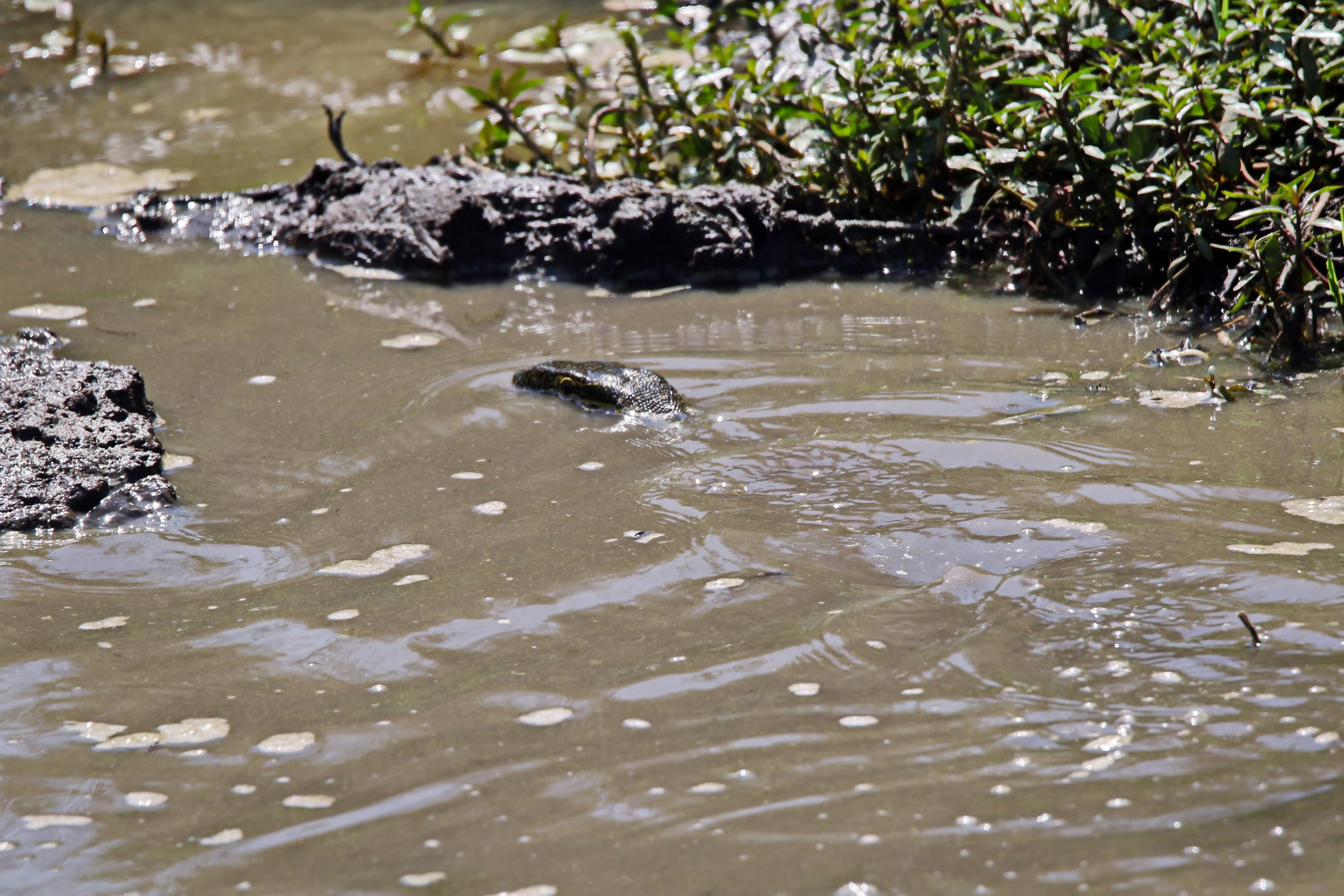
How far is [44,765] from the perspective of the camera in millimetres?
2320

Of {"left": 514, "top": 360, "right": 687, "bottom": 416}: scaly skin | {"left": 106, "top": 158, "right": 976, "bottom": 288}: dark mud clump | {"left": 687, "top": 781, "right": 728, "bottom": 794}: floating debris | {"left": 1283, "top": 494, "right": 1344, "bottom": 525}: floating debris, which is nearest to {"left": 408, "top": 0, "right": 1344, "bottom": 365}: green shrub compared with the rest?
{"left": 106, "top": 158, "right": 976, "bottom": 288}: dark mud clump

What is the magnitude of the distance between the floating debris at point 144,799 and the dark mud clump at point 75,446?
4.66 feet

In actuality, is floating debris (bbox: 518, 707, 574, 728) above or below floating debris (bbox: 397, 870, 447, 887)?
above

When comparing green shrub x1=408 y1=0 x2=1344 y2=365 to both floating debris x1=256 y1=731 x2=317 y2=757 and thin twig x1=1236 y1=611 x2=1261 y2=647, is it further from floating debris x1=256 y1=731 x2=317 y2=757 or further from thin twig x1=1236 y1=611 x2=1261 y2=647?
floating debris x1=256 y1=731 x2=317 y2=757

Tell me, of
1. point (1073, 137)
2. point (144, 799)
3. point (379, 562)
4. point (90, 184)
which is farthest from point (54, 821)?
point (90, 184)

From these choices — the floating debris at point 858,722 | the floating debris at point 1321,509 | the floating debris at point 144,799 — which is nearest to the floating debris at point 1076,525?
the floating debris at point 1321,509

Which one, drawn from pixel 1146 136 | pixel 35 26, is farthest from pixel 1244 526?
pixel 35 26

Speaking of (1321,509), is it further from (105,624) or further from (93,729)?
(105,624)

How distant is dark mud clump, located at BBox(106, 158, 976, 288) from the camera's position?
5523mm

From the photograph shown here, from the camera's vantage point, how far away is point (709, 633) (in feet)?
8.71

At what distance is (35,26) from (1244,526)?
10407 mm

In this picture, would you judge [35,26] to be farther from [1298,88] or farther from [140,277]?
[1298,88]

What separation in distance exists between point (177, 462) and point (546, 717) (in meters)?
2.09

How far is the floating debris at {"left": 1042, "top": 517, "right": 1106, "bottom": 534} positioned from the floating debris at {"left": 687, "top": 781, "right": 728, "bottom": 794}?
4.40 feet
